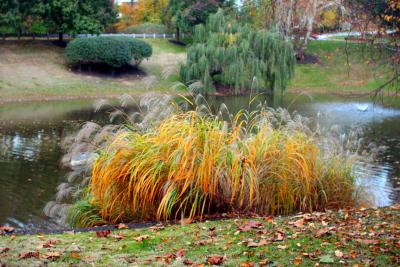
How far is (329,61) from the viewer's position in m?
42.0

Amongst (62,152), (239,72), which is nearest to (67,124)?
(62,152)

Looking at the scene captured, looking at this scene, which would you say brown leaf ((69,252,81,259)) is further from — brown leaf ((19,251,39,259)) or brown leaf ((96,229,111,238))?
brown leaf ((96,229,111,238))

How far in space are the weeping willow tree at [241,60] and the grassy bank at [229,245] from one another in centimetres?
2243

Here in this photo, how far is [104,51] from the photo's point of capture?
33938 mm

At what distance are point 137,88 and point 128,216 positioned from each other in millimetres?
25048

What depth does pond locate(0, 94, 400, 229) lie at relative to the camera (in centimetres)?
1069

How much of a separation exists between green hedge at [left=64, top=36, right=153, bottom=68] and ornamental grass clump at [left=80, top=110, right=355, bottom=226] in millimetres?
26672

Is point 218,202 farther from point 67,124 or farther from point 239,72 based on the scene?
point 239,72

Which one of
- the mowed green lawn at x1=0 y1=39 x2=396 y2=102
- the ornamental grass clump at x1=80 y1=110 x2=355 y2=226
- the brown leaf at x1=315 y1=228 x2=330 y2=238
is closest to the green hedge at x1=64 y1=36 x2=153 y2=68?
the mowed green lawn at x1=0 y1=39 x2=396 y2=102

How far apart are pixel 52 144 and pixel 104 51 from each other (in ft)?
59.4

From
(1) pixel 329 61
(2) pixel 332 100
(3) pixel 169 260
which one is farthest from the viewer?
(1) pixel 329 61

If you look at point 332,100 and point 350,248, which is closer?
point 350,248

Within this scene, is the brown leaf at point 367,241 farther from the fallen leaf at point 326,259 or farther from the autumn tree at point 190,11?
the autumn tree at point 190,11

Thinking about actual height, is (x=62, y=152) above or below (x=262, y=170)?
below
